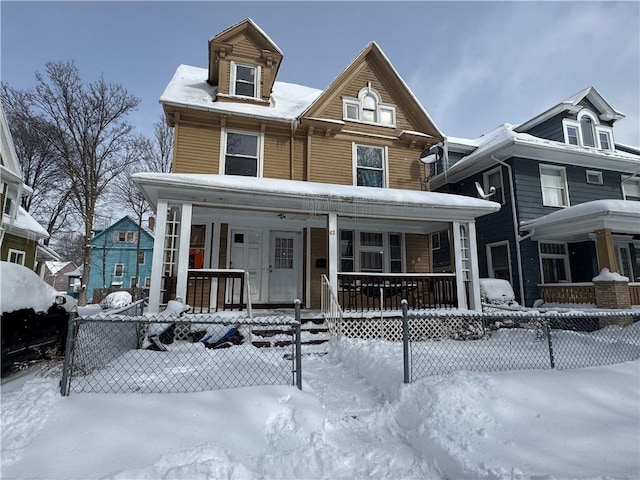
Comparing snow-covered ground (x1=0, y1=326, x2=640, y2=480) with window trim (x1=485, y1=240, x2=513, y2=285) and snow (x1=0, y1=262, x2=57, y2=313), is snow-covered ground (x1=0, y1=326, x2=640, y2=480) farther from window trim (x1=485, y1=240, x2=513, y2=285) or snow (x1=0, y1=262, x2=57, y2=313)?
window trim (x1=485, y1=240, x2=513, y2=285)

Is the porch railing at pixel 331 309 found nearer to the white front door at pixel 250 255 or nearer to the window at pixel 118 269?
the white front door at pixel 250 255

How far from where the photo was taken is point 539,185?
1144cm

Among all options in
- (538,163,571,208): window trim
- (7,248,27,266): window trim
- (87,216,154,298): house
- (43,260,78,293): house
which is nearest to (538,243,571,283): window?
(538,163,571,208): window trim

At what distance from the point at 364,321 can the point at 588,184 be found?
37.1ft

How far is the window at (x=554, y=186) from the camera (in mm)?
11586

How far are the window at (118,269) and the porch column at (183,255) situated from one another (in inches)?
1080

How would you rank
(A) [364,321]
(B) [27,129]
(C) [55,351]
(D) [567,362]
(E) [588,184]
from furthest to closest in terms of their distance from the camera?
(B) [27,129] < (E) [588,184] < (A) [364,321] < (D) [567,362] < (C) [55,351]

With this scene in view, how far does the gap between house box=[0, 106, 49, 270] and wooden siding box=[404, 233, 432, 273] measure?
41.5 feet

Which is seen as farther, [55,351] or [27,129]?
[27,129]

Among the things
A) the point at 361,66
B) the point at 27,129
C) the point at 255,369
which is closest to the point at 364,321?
the point at 255,369

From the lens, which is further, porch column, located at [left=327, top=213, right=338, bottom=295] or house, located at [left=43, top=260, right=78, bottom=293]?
house, located at [left=43, top=260, right=78, bottom=293]

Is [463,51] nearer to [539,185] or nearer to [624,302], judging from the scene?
[539,185]

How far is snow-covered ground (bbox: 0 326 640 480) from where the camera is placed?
231cm

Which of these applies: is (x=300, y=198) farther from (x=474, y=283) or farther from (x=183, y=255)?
(x=474, y=283)
